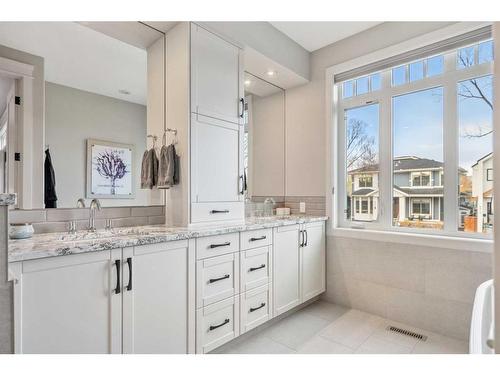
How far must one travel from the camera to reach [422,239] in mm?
2420

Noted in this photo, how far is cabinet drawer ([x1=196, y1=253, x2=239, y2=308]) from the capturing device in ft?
6.07

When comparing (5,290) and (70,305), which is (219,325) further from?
(5,290)

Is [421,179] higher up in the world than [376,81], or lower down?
lower down

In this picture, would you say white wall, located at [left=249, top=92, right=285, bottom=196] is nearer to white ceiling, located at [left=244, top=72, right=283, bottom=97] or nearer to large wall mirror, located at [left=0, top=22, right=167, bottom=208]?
white ceiling, located at [left=244, top=72, right=283, bottom=97]

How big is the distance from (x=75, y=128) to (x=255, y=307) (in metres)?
1.82

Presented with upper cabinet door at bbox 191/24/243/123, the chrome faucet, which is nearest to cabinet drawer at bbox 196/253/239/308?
the chrome faucet

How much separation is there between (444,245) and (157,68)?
271cm

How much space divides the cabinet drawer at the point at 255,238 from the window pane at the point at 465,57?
2.08m

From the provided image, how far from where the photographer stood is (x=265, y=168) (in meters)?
3.35

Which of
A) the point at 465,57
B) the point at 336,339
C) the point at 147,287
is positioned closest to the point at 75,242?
the point at 147,287

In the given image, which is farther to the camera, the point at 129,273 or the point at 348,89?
the point at 348,89

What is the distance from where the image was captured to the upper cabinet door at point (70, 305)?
4.02 feet
